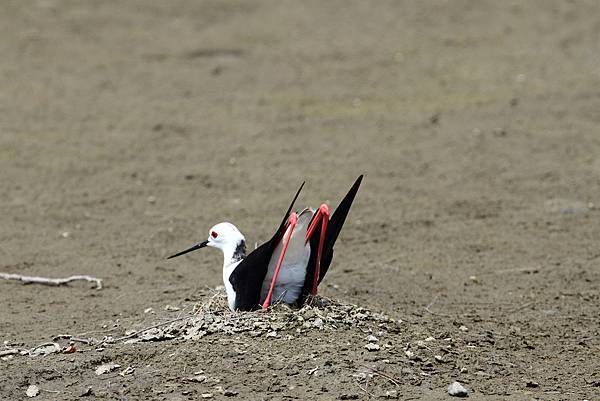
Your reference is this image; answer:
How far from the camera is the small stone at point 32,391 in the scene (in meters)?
5.19

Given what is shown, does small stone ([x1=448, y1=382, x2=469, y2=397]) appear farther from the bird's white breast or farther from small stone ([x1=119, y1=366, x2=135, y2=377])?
small stone ([x1=119, y1=366, x2=135, y2=377])

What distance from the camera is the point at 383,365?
17.2 feet

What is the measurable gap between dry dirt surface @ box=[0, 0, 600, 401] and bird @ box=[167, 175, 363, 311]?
13 cm

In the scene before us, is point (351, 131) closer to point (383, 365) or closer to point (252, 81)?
point (252, 81)

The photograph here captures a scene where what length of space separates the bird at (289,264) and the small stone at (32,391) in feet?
3.64

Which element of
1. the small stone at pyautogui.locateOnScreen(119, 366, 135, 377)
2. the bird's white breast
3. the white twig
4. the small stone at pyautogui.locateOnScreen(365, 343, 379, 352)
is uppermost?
the bird's white breast

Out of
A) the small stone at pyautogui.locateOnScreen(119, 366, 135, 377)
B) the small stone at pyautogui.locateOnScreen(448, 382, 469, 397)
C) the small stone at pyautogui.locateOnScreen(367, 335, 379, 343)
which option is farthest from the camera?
the small stone at pyautogui.locateOnScreen(367, 335, 379, 343)

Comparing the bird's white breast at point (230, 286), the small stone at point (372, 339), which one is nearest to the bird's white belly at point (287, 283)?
the bird's white breast at point (230, 286)

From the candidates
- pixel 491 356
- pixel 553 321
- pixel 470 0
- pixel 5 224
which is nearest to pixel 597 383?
pixel 491 356

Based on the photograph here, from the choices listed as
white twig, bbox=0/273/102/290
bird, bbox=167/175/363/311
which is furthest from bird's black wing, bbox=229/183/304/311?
white twig, bbox=0/273/102/290

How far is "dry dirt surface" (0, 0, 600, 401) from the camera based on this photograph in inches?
212

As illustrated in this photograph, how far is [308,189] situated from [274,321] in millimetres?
3621

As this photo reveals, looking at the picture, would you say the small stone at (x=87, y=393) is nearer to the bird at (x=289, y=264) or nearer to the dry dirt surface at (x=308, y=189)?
the dry dirt surface at (x=308, y=189)

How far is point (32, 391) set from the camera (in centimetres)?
522
